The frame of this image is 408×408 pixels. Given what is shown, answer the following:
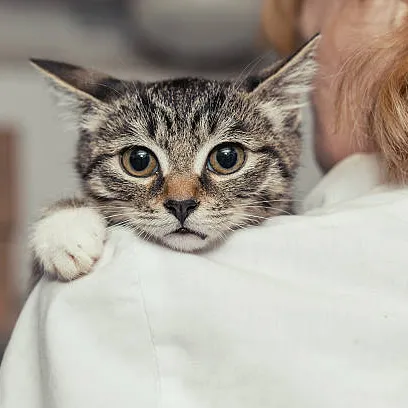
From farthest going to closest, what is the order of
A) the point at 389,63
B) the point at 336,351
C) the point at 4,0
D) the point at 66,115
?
the point at 4,0
the point at 66,115
the point at 389,63
the point at 336,351

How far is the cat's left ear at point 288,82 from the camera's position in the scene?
3.51ft

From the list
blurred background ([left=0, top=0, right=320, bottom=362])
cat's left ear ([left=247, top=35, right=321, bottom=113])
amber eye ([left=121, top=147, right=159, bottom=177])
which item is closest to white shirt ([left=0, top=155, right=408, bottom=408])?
amber eye ([left=121, top=147, right=159, bottom=177])

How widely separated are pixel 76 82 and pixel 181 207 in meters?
0.33

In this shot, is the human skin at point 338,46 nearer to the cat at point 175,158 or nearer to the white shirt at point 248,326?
the cat at point 175,158

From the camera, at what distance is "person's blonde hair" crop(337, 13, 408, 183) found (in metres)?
0.88

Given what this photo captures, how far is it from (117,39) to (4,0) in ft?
1.60

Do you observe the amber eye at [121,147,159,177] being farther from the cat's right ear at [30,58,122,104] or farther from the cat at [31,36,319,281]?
the cat's right ear at [30,58,122,104]

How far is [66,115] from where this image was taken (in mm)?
1151

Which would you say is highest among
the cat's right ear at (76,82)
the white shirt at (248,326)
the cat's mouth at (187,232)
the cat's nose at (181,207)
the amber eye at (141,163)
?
the cat's right ear at (76,82)

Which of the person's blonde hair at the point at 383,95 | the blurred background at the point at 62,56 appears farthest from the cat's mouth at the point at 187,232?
the blurred background at the point at 62,56

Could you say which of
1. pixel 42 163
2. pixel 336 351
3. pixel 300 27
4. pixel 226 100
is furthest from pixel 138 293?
pixel 42 163

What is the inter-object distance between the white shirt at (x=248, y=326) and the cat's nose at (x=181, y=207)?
122 mm

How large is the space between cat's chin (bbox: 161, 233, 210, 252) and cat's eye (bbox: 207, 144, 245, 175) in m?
0.13

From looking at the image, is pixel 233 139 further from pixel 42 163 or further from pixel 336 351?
pixel 42 163
